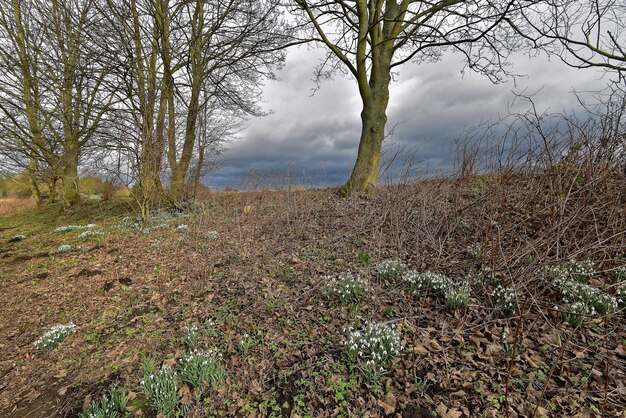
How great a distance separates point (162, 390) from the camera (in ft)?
7.37

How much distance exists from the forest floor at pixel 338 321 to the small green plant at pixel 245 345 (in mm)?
34

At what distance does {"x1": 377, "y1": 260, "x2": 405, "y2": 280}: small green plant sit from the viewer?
3758 millimetres

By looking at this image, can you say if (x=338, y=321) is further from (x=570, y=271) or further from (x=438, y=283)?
(x=570, y=271)

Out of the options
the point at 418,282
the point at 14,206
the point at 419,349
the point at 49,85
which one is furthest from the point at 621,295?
the point at 14,206

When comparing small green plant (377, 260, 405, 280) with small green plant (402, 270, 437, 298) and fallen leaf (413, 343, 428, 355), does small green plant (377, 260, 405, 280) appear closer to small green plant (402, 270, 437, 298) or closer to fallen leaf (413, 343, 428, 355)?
small green plant (402, 270, 437, 298)

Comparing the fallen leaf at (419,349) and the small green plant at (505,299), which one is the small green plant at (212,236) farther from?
the small green plant at (505,299)

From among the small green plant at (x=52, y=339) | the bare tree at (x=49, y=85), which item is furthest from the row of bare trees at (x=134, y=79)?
the small green plant at (x=52, y=339)

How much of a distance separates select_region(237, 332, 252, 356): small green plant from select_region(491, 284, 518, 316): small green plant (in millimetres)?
2698

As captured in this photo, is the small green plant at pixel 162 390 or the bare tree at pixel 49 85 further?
the bare tree at pixel 49 85

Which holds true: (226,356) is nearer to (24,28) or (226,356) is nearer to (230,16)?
(230,16)

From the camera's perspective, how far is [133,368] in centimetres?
274

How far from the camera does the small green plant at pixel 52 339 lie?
3185 mm

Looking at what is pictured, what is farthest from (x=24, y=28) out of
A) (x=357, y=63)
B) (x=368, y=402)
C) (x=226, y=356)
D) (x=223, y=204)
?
(x=368, y=402)

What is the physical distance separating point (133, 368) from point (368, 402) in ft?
7.73
